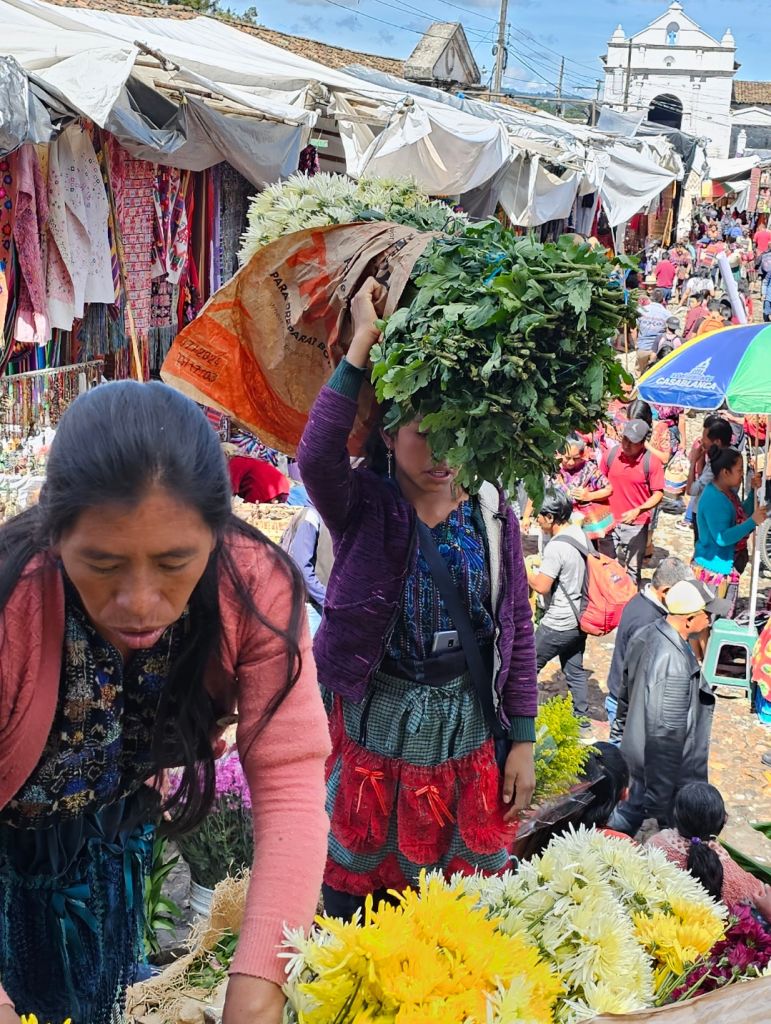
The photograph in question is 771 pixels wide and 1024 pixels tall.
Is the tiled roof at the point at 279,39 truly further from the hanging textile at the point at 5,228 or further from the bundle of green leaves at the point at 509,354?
the bundle of green leaves at the point at 509,354

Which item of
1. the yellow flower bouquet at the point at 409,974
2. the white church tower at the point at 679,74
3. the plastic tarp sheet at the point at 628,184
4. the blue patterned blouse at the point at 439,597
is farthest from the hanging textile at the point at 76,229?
the white church tower at the point at 679,74

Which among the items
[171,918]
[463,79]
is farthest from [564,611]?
[463,79]

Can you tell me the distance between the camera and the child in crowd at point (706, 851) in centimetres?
294

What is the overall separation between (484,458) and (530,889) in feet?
2.49

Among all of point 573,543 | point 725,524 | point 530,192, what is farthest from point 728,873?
point 530,192

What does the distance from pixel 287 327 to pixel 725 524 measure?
5.11 meters

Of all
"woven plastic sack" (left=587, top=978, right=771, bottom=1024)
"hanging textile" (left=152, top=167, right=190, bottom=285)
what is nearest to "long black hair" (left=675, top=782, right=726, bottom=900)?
"woven plastic sack" (left=587, top=978, right=771, bottom=1024)

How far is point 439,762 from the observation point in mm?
2393

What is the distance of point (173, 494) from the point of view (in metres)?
1.27

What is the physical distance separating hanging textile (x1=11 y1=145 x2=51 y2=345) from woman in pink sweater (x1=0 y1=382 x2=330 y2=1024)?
406cm

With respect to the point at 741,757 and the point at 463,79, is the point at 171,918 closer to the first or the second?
the point at 741,757

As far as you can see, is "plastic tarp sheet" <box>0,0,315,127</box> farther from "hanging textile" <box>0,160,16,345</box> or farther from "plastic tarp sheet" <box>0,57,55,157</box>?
"hanging textile" <box>0,160,16,345</box>

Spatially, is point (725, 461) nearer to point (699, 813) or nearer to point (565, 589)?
point (565, 589)

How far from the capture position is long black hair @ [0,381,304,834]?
1.24 m
